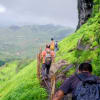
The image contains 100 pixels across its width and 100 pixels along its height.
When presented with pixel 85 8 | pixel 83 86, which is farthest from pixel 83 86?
pixel 85 8

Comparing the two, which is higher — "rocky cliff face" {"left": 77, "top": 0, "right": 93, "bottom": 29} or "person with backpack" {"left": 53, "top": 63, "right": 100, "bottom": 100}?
"rocky cliff face" {"left": 77, "top": 0, "right": 93, "bottom": 29}

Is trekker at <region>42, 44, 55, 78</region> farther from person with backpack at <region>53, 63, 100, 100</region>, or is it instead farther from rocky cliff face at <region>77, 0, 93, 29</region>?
rocky cliff face at <region>77, 0, 93, 29</region>

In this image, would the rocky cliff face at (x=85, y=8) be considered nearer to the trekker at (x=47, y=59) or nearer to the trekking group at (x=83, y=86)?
the trekker at (x=47, y=59)

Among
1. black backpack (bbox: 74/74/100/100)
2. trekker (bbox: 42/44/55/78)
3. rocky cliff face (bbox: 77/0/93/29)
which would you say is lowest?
trekker (bbox: 42/44/55/78)

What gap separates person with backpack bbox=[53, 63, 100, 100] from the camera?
751 centimetres

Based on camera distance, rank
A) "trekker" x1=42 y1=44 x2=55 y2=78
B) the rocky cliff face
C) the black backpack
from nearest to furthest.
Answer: the black backpack → "trekker" x1=42 y1=44 x2=55 y2=78 → the rocky cliff face

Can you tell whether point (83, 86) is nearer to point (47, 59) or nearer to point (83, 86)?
point (83, 86)

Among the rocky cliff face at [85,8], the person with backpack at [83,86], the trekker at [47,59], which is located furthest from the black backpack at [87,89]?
the rocky cliff face at [85,8]

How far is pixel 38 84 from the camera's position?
19.1 metres

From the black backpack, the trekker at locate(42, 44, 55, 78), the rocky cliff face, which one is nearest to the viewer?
the black backpack

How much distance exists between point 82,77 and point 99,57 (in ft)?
31.5

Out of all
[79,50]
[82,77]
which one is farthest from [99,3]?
[82,77]

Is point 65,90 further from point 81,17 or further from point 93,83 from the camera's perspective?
point 81,17

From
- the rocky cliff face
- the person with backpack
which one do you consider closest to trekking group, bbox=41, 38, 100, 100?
the person with backpack
